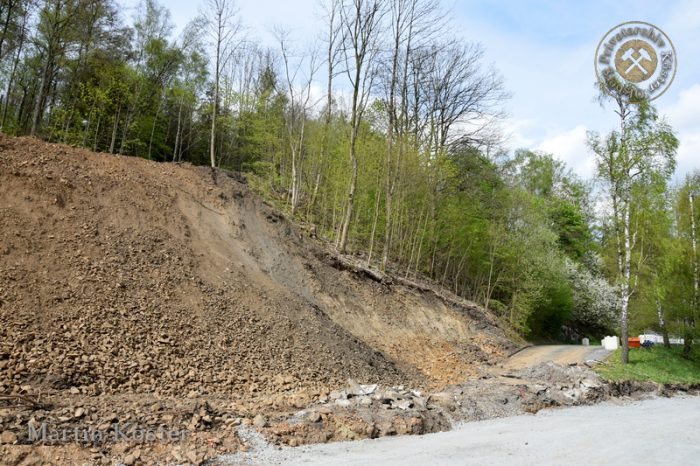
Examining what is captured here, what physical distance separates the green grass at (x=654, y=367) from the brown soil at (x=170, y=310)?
12.5ft

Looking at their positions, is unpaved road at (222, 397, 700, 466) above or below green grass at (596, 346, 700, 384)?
below

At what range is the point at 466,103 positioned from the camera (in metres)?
29.2

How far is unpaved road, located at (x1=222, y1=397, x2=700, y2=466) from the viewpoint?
235 inches

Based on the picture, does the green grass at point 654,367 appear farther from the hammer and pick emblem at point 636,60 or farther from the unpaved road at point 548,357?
the hammer and pick emblem at point 636,60

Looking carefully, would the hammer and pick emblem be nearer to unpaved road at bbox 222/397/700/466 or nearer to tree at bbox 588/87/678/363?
tree at bbox 588/87/678/363

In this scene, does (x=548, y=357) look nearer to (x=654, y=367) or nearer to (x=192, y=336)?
(x=654, y=367)

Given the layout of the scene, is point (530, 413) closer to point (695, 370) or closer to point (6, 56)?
point (695, 370)

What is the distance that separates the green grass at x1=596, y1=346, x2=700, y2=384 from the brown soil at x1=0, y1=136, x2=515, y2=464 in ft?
12.5

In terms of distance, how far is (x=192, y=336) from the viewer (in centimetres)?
902

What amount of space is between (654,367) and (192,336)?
14.1m

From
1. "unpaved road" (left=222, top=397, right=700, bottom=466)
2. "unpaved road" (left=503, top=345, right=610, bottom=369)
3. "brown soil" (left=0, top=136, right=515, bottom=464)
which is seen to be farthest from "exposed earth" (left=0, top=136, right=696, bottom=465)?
"unpaved road" (left=503, top=345, right=610, bottom=369)

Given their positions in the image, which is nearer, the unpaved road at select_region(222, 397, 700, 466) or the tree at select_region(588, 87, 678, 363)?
the unpaved road at select_region(222, 397, 700, 466)

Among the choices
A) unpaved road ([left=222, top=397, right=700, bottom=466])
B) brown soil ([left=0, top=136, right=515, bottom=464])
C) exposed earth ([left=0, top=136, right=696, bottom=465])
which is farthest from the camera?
brown soil ([left=0, top=136, right=515, bottom=464])

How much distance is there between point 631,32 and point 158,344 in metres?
14.3
